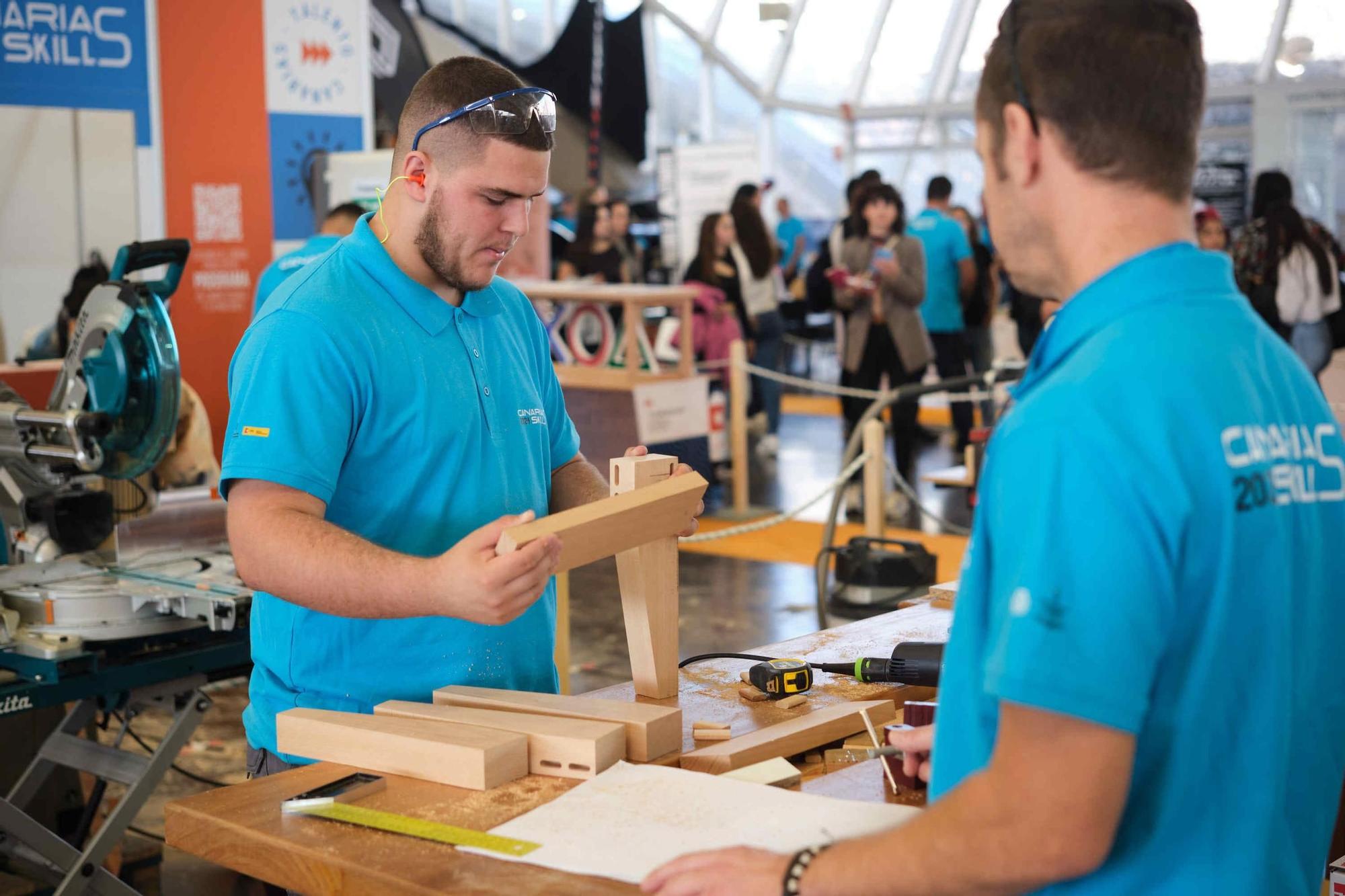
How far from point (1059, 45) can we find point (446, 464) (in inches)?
45.9

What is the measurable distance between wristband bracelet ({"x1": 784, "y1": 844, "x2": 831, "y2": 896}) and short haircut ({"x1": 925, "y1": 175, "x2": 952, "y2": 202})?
27.4ft

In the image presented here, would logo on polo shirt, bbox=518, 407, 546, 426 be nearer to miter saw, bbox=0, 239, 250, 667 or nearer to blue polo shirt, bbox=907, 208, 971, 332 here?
miter saw, bbox=0, 239, 250, 667

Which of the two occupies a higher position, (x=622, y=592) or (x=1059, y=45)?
(x=1059, y=45)

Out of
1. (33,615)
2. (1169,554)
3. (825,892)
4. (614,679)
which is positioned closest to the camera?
(1169,554)

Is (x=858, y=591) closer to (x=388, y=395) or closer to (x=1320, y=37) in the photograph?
(x=388, y=395)

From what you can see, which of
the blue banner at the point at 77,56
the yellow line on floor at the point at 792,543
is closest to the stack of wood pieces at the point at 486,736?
the blue banner at the point at 77,56

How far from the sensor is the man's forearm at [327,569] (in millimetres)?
1682

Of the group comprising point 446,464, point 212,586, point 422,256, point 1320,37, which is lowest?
point 212,586

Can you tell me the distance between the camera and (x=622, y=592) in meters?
2.02

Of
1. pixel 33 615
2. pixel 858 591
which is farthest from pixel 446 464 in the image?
pixel 858 591

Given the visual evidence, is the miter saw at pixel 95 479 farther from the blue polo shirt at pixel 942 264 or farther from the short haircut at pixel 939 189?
the short haircut at pixel 939 189

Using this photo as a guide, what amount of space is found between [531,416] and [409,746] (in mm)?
657

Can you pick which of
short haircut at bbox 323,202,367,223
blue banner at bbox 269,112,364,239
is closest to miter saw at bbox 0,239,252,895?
short haircut at bbox 323,202,367,223

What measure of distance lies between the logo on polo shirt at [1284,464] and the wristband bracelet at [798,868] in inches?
16.4
